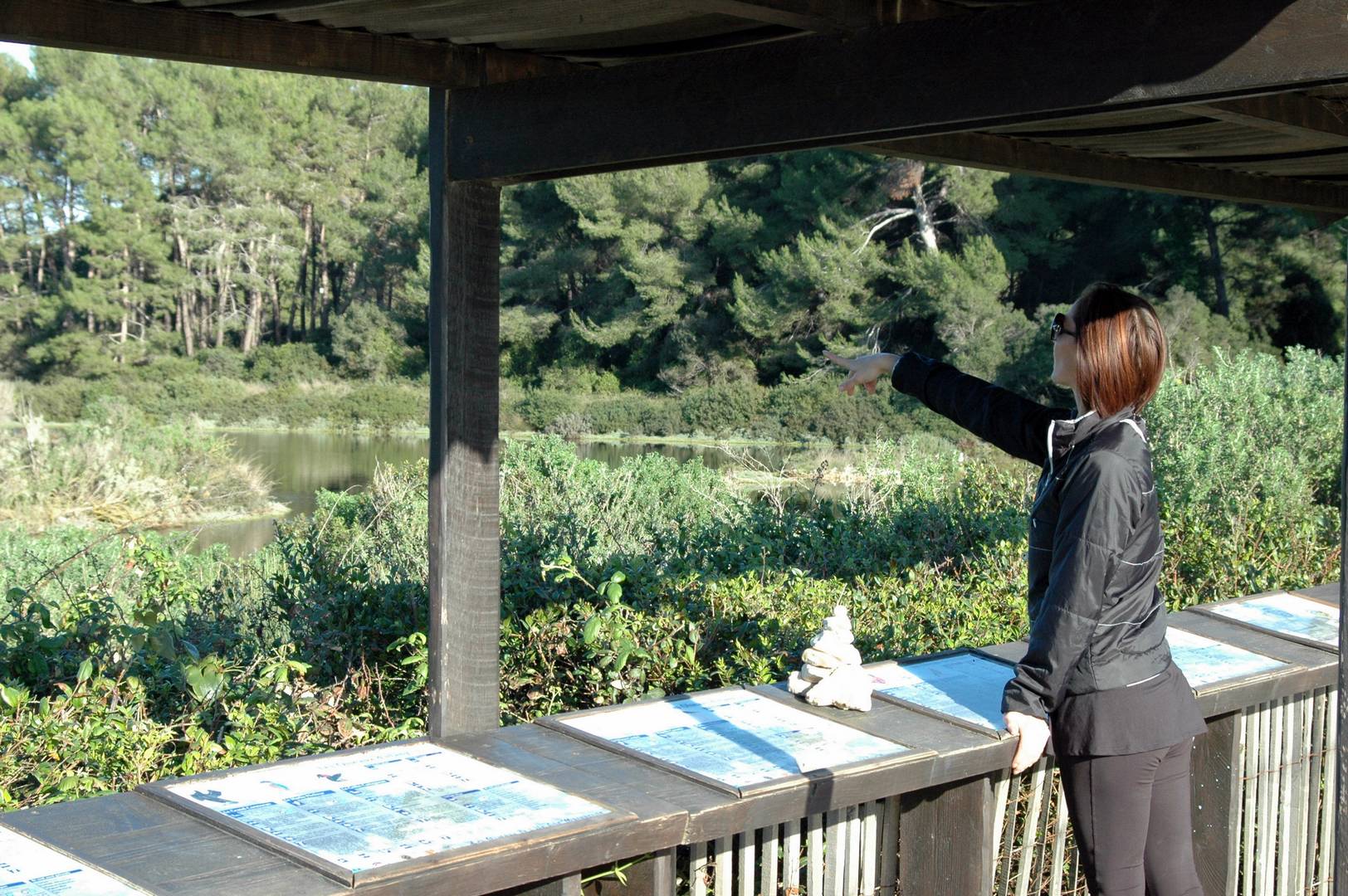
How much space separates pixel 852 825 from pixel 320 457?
75.2 ft

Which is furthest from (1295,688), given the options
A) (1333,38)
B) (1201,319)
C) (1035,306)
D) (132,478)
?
(1035,306)

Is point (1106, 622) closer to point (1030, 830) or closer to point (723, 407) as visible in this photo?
point (1030, 830)

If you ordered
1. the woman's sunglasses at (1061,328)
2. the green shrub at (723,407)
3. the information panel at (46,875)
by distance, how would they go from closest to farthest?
the information panel at (46,875), the woman's sunglasses at (1061,328), the green shrub at (723,407)

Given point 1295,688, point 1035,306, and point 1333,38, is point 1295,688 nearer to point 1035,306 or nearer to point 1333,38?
point 1333,38

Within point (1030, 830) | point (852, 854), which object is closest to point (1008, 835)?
point (1030, 830)

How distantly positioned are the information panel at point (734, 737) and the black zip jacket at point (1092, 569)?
38 centimetres

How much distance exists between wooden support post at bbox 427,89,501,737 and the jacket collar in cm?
125

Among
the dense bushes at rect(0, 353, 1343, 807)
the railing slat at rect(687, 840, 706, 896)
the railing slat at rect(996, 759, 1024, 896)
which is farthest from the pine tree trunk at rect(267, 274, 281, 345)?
the railing slat at rect(687, 840, 706, 896)

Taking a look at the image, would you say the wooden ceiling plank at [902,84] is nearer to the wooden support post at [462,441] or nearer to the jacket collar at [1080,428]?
the wooden support post at [462,441]

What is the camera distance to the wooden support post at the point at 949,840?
2258 mm

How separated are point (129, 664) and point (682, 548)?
2.31 metres

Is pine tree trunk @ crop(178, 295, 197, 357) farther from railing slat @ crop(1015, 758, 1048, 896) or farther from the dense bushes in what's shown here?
railing slat @ crop(1015, 758, 1048, 896)

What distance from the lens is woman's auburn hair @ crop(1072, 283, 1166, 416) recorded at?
1.94 m

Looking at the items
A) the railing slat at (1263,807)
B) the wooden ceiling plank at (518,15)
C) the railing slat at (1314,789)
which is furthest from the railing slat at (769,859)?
the railing slat at (1314,789)
